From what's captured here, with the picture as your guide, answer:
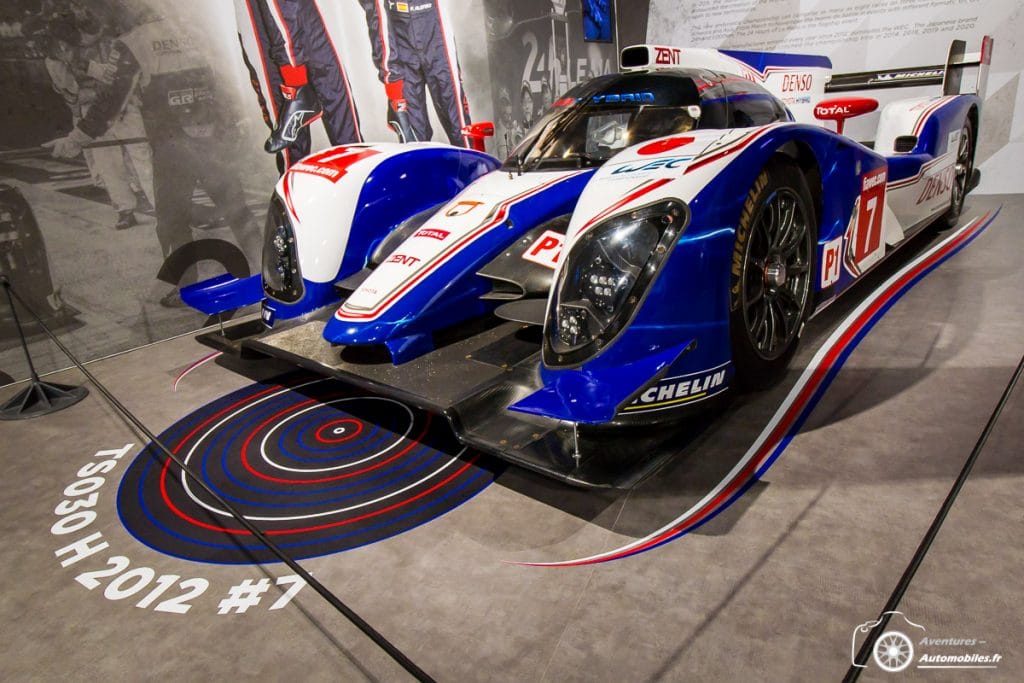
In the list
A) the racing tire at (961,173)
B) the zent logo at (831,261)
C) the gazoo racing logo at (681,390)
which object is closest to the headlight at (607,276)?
the gazoo racing logo at (681,390)

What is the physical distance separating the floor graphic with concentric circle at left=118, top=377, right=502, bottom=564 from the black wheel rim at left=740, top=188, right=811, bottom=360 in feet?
2.94

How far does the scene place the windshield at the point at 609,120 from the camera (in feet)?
8.16

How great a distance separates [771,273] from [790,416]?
440mm

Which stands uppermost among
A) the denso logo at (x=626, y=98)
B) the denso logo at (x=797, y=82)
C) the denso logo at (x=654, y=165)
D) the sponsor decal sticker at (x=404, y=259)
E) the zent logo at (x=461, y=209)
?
the denso logo at (x=626, y=98)

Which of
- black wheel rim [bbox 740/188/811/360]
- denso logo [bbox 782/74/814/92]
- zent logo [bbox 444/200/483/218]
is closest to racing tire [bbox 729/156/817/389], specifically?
black wheel rim [bbox 740/188/811/360]

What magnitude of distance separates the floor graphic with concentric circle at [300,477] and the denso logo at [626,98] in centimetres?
149

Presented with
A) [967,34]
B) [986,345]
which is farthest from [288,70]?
[967,34]

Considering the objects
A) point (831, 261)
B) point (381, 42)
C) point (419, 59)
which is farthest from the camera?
point (419, 59)

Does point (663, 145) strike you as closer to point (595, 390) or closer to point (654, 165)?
point (654, 165)

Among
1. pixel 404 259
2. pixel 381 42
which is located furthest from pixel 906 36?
pixel 404 259

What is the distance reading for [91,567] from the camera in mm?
1614

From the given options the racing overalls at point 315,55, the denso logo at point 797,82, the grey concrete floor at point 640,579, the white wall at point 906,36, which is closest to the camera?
the grey concrete floor at point 640,579

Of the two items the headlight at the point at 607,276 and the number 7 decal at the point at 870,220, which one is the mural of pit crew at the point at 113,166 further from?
the number 7 decal at the point at 870,220

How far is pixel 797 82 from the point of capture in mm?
3957
